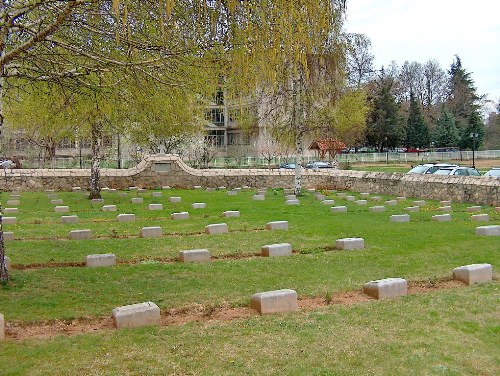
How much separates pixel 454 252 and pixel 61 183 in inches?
854

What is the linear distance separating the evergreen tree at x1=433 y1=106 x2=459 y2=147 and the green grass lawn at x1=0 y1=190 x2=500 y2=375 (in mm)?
47162

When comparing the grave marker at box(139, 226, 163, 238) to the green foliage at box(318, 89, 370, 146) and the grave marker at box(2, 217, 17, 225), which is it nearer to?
the grave marker at box(2, 217, 17, 225)

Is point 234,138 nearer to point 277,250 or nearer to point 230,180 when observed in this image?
A: point 230,180

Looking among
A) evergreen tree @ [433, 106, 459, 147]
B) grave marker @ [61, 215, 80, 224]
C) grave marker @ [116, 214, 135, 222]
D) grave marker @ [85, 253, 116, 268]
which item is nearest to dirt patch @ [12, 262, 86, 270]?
grave marker @ [85, 253, 116, 268]

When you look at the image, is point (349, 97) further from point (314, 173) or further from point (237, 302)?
point (237, 302)

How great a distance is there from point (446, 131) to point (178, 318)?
5777 cm

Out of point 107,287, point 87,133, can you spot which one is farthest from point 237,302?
point 87,133

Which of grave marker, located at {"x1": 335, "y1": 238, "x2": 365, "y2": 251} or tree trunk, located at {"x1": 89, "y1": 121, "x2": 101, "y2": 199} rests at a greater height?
tree trunk, located at {"x1": 89, "y1": 121, "x2": 101, "y2": 199}

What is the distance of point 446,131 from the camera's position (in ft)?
196

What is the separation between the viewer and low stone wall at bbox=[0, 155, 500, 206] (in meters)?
22.7

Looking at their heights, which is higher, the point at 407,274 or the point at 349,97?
the point at 349,97

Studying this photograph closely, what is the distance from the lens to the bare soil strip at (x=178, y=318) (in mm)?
6199

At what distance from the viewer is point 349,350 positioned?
5594 millimetres

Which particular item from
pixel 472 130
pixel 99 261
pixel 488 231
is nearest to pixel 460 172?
pixel 488 231
